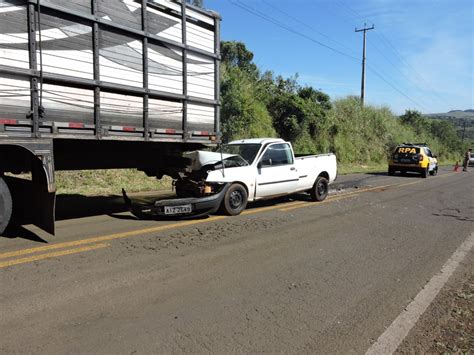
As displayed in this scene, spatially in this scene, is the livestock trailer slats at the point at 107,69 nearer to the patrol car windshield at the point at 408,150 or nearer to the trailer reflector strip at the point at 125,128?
the trailer reflector strip at the point at 125,128

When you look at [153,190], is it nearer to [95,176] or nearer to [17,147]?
[95,176]

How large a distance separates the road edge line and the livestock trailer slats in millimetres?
5208

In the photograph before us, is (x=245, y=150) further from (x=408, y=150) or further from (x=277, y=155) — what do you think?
(x=408, y=150)

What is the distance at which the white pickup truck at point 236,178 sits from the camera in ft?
27.7

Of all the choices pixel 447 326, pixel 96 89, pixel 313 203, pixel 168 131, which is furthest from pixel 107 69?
pixel 313 203

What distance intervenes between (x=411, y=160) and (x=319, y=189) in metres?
14.0

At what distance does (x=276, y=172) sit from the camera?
10227 millimetres

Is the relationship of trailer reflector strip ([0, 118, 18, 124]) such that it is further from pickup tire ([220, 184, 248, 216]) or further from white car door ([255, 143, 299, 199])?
white car door ([255, 143, 299, 199])

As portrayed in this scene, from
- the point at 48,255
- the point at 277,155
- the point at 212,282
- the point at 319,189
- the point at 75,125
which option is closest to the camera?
the point at 212,282

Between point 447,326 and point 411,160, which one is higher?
point 411,160

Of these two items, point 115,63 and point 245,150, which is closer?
point 115,63

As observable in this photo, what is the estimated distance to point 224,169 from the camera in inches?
354

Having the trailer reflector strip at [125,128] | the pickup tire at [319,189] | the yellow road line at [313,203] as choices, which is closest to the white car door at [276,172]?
the yellow road line at [313,203]

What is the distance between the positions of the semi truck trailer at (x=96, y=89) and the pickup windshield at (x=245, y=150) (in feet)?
3.46
